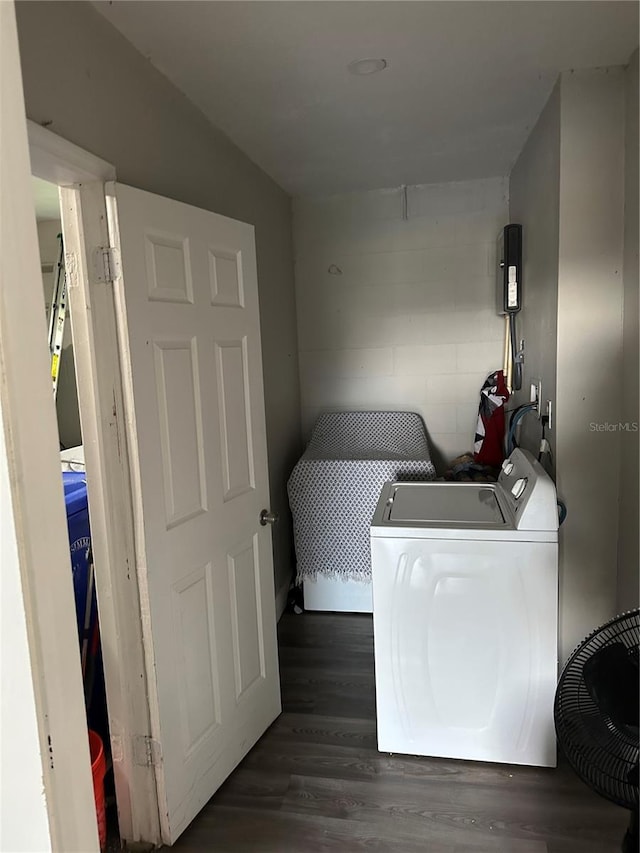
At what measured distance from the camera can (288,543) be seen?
3533 millimetres

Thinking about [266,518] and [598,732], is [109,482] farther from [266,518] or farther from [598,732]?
[598,732]

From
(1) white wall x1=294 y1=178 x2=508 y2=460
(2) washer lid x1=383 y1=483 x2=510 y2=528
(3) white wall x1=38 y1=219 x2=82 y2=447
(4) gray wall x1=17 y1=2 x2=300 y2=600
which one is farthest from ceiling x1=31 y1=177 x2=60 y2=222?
(2) washer lid x1=383 y1=483 x2=510 y2=528

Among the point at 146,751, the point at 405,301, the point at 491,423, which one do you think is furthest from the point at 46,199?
the point at 491,423

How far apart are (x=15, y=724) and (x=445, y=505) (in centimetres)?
177

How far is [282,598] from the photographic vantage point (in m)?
3.35

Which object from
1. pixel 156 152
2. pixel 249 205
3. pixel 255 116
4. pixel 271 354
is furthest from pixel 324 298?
pixel 156 152

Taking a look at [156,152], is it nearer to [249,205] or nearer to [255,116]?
[255,116]

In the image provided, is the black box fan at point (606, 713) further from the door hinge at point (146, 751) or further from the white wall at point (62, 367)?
the white wall at point (62, 367)

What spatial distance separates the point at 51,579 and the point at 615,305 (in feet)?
6.50

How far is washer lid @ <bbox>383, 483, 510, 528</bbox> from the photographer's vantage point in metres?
2.07

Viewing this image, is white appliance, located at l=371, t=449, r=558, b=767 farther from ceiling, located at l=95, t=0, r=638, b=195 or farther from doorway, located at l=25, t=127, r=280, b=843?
ceiling, located at l=95, t=0, r=638, b=195

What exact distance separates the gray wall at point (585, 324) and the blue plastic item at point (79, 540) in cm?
170

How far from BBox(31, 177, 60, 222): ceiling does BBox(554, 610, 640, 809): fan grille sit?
2.47 m

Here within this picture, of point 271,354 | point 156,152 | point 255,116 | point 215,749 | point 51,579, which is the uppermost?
point 255,116
